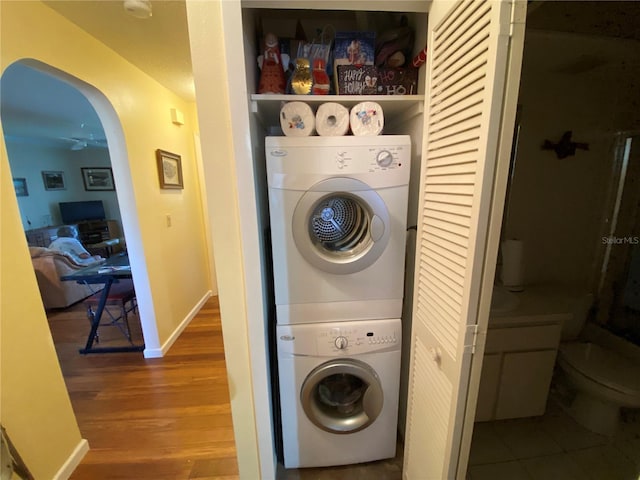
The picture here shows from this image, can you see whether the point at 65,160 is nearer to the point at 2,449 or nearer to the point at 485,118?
the point at 2,449

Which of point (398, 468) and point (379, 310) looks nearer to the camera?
point (379, 310)

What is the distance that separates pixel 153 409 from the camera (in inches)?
69.5

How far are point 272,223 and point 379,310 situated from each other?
0.62 meters

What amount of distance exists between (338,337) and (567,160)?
1682 mm

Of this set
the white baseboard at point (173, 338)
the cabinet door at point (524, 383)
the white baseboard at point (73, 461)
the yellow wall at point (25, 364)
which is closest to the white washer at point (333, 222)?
the cabinet door at point (524, 383)

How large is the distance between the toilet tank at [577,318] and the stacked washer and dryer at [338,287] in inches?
45.9

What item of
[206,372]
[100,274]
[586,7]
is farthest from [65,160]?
[586,7]

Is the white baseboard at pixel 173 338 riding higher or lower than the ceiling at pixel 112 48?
lower

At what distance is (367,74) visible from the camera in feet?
3.79

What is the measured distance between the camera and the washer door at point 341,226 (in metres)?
1.05

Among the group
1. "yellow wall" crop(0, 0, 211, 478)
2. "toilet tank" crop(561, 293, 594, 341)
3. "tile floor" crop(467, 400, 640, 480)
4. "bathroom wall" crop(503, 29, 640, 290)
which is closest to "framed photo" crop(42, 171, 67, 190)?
"yellow wall" crop(0, 0, 211, 478)

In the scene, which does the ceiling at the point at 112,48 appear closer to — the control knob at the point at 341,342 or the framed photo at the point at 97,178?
the control knob at the point at 341,342

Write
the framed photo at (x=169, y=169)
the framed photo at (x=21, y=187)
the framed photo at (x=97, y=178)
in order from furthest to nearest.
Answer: the framed photo at (x=97, y=178) < the framed photo at (x=21, y=187) < the framed photo at (x=169, y=169)

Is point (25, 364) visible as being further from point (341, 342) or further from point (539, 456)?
point (539, 456)
